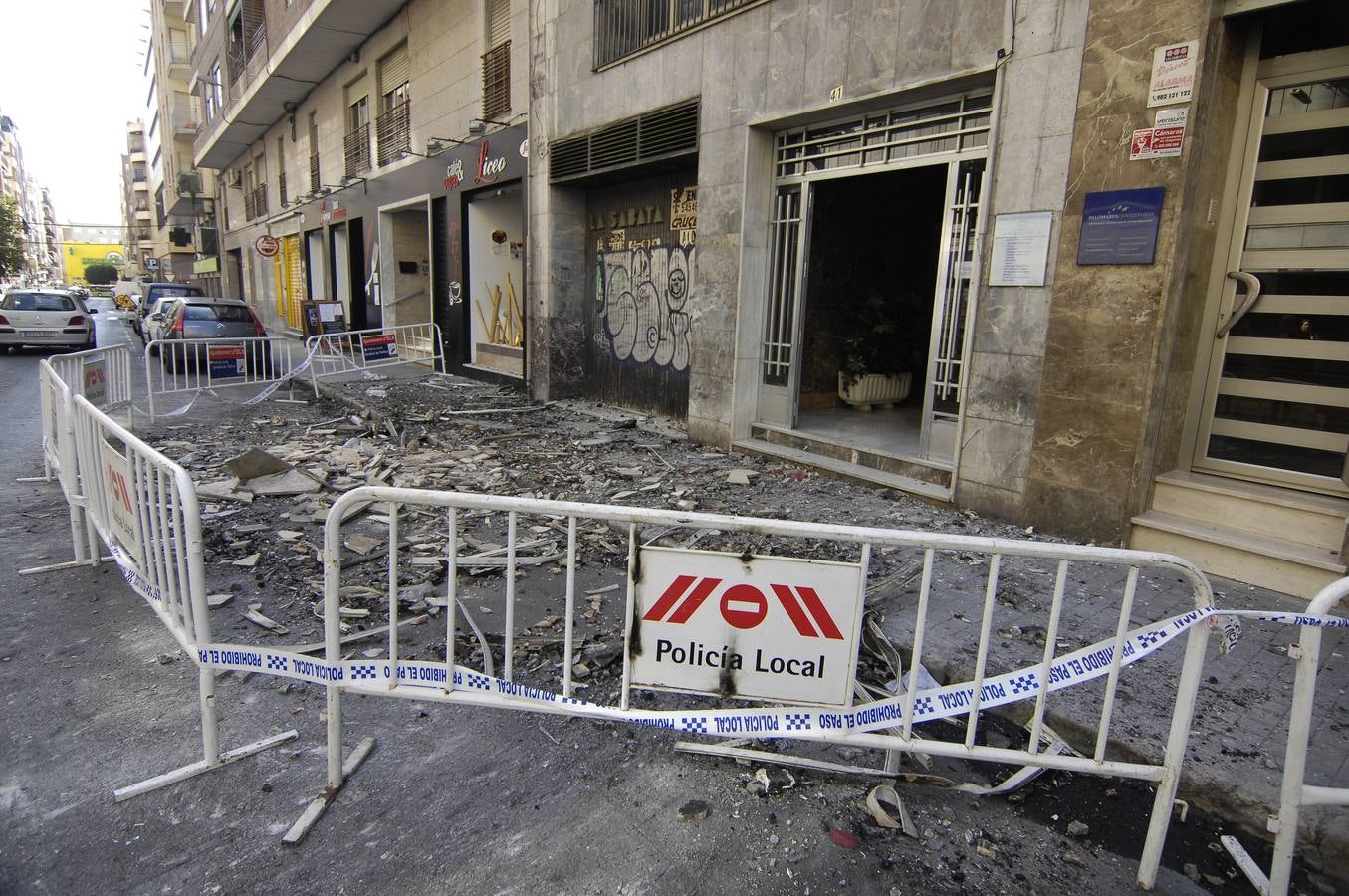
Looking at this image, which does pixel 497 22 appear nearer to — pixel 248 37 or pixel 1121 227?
pixel 1121 227

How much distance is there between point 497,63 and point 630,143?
16.6 ft

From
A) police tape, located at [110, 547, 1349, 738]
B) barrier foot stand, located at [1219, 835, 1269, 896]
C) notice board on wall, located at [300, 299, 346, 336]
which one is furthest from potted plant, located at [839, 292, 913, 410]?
notice board on wall, located at [300, 299, 346, 336]

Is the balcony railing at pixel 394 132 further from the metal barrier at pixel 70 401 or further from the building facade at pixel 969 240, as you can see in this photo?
the metal barrier at pixel 70 401

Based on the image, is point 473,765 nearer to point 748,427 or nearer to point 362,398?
point 748,427

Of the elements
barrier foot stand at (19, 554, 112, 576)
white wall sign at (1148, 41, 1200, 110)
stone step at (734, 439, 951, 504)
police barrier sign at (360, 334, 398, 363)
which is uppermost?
white wall sign at (1148, 41, 1200, 110)

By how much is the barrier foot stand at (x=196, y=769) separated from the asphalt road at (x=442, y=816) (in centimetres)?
3

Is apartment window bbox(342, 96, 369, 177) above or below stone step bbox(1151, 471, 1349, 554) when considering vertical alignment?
above

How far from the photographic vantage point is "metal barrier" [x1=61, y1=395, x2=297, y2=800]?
2.73 m

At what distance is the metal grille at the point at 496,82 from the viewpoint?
12742mm

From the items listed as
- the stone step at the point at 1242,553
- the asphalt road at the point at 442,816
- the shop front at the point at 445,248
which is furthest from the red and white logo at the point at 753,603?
the shop front at the point at 445,248

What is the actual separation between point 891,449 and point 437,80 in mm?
13104

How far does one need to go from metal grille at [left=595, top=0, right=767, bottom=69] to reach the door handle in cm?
529

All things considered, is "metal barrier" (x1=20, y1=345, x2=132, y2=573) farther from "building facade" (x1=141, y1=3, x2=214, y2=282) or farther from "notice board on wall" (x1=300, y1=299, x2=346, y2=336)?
"building facade" (x1=141, y1=3, x2=214, y2=282)

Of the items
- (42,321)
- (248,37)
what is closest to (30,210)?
(248,37)
